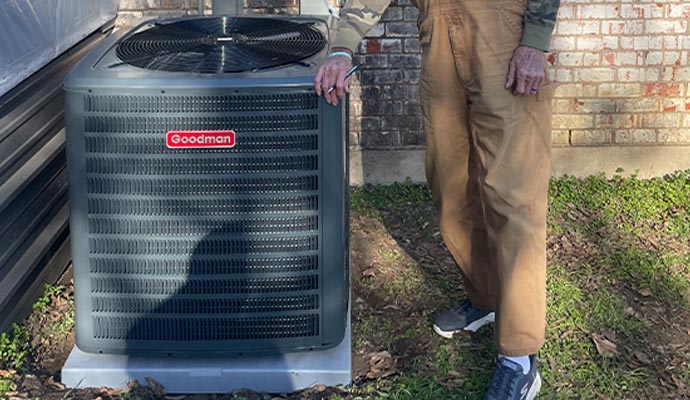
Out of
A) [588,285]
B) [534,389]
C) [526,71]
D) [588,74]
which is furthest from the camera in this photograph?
[588,74]

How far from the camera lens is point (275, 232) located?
3.44 meters

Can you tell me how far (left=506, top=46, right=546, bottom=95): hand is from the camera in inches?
128

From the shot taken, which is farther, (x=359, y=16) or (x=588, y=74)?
(x=588, y=74)

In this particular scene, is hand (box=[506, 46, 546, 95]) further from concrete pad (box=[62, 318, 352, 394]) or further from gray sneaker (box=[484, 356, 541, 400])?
concrete pad (box=[62, 318, 352, 394])

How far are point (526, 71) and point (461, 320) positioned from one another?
4.16ft

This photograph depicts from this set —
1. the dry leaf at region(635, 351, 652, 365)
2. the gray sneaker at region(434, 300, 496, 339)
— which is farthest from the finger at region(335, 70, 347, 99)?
the dry leaf at region(635, 351, 652, 365)

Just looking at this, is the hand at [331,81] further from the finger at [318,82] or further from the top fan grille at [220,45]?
the top fan grille at [220,45]

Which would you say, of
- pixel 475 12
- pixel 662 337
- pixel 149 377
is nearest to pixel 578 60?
pixel 662 337

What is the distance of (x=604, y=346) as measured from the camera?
157 inches

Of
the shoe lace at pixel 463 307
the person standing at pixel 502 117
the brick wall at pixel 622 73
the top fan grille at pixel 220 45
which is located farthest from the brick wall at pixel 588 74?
the person standing at pixel 502 117

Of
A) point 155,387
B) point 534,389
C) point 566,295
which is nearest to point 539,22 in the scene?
point 534,389

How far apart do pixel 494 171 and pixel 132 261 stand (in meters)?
1.34

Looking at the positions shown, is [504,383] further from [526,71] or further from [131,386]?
[131,386]

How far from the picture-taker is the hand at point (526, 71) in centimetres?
324
